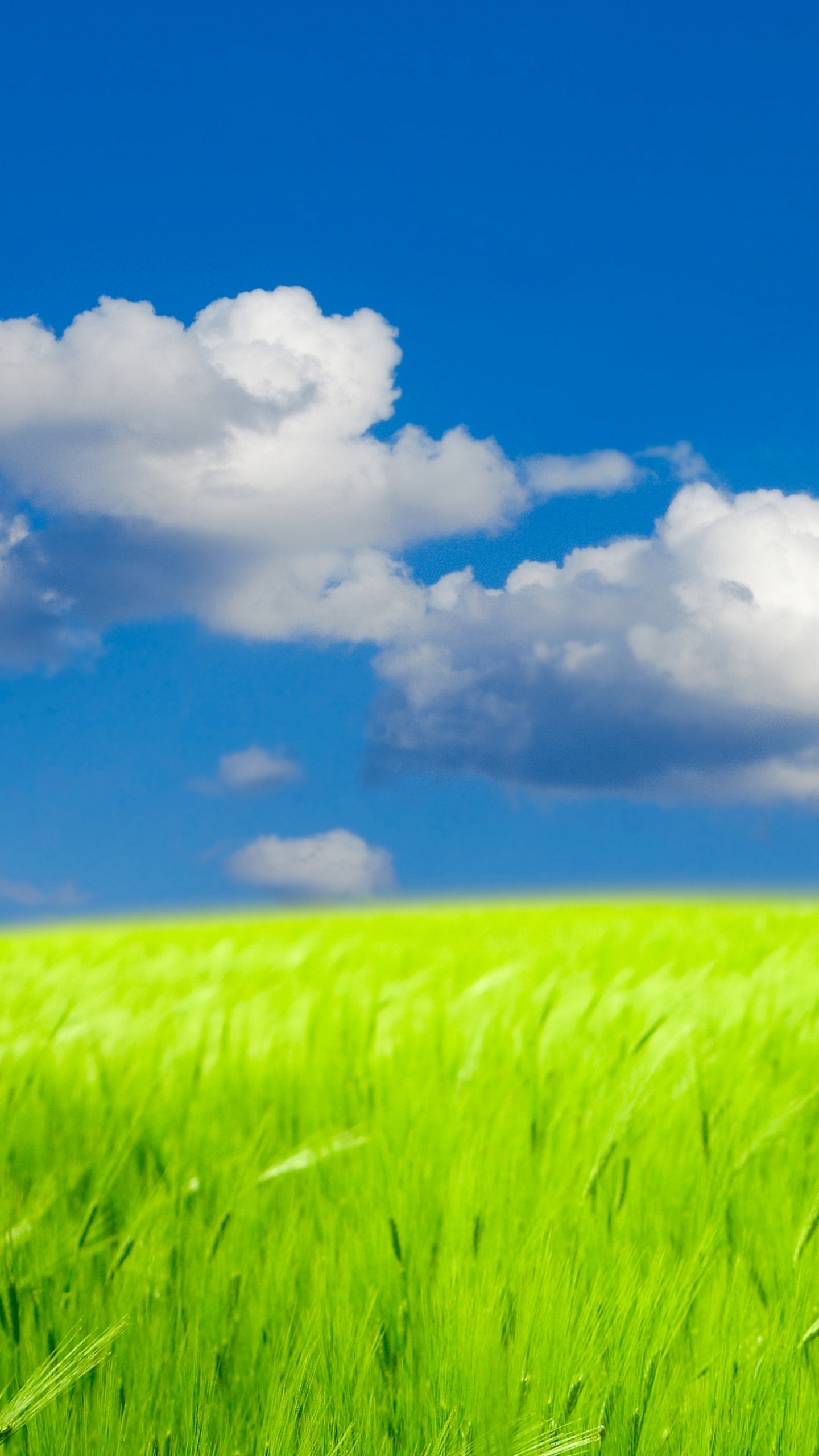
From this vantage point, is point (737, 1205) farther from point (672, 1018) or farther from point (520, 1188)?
point (672, 1018)

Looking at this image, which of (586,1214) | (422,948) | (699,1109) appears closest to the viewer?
(586,1214)

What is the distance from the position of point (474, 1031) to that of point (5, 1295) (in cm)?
129

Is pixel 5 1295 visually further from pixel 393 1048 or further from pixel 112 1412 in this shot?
pixel 393 1048

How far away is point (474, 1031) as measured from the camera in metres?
2.51

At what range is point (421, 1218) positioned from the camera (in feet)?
4.95

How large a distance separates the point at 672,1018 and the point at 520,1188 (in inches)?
38.1

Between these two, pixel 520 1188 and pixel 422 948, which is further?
pixel 422 948

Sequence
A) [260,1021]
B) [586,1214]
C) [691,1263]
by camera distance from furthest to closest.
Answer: [260,1021] → [586,1214] → [691,1263]

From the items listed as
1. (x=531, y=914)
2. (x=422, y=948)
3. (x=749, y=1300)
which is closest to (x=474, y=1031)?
(x=749, y=1300)

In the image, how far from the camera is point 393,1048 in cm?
243

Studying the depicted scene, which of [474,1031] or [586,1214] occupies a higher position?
[474,1031]

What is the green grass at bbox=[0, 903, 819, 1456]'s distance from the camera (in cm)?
113

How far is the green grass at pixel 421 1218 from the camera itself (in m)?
1.13

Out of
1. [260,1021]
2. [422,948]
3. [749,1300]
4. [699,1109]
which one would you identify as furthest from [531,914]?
[749,1300]
